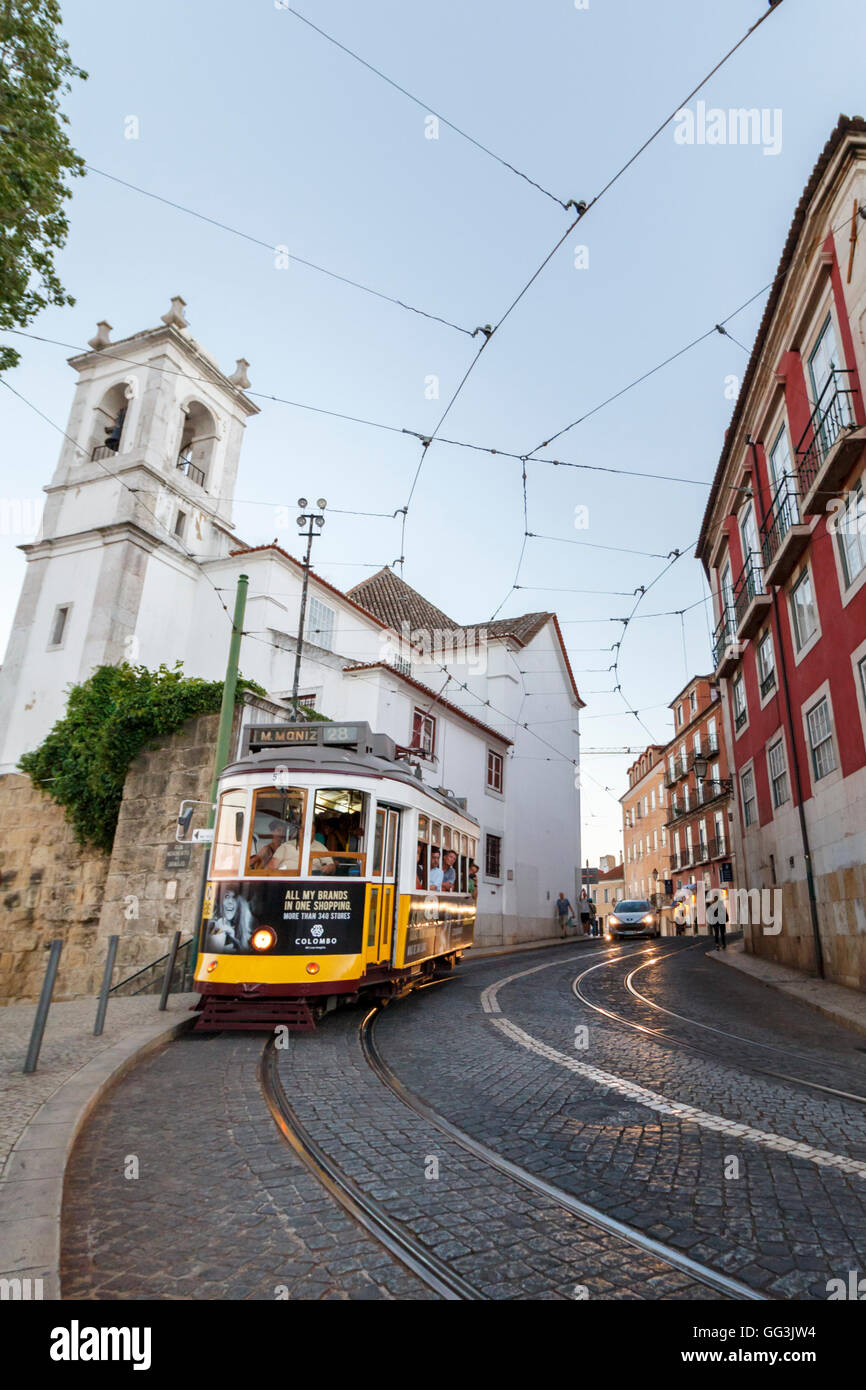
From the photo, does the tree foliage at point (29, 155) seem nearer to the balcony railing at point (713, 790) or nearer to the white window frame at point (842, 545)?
the white window frame at point (842, 545)

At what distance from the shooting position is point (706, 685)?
143 feet

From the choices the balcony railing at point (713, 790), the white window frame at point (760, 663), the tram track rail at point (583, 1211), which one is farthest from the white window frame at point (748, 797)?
the balcony railing at point (713, 790)

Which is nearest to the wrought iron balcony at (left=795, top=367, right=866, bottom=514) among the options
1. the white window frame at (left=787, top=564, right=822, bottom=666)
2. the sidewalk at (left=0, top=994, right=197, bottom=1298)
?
the white window frame at (left=787, top=564, right=822, bottom=666)

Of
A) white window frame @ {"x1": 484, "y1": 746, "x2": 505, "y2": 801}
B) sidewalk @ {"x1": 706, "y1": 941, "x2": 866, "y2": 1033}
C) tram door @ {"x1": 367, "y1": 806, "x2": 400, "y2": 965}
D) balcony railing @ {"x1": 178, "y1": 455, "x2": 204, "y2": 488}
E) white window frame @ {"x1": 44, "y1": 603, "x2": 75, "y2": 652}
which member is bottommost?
sidewalk @ {"x1": 706, "y1": 941, "x2": 866, "y2": 1033}

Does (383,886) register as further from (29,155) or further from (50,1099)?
(29,155)

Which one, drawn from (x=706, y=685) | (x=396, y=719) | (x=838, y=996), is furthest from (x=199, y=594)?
(x=706, y=685)

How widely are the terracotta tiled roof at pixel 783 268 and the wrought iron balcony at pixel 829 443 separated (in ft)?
7.57

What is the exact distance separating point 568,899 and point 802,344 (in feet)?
80.0

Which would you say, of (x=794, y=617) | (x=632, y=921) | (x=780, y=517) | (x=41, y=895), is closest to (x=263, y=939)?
(x=41, y=895)

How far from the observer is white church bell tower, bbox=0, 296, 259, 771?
24.2 metres

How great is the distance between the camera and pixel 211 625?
26.2 metres

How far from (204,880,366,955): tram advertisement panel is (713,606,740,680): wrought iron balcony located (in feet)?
44.8

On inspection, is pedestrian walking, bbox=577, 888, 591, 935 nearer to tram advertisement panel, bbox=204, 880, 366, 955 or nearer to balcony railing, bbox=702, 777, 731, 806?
balcony railing, bbox=702, 777, 731, 806
